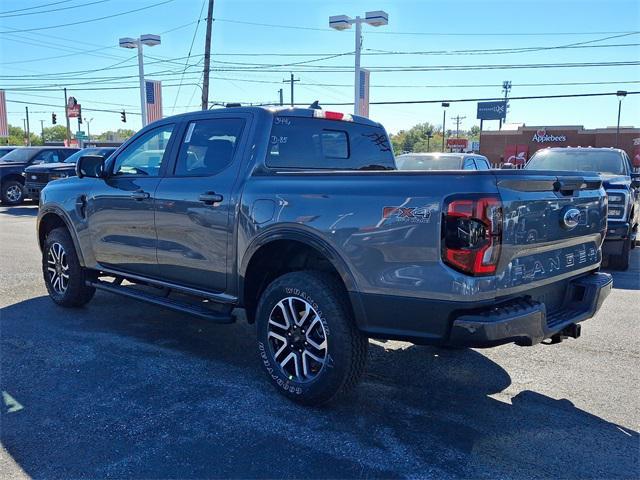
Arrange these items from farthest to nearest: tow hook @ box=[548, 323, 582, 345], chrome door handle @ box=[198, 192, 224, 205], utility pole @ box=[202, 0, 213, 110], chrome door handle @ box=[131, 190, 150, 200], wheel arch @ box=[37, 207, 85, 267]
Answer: utility pole @ box=[202, 0, 213, 110] < wheel arch @ box=[37, 207, 85, 267] < chrome door handle @ box=[131, 190, 150, 200] < chrome door handle @ box=[198, 192, 224, 205] < tow hook @ box=[548, 323, 582, 345]

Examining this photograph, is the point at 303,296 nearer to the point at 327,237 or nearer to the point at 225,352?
the point at 327,237

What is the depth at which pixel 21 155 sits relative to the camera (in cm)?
1805

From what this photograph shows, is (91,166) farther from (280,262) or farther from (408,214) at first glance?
(408,214)

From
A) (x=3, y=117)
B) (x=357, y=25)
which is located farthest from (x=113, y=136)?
(x=357, y=25)

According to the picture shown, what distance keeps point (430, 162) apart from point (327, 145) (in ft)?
24.3

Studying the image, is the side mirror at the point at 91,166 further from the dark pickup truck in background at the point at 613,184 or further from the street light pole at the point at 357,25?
the street light pole at the point at 357,25

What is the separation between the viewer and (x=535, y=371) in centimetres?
428

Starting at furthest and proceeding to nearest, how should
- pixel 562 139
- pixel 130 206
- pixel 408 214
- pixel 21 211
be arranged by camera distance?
pixel 562 139 → pixel 21 211 → pixel 130 206 → pixel 408 214

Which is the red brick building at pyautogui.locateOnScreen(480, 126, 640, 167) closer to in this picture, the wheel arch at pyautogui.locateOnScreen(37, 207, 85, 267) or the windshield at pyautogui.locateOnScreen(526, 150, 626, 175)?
the windshield at pyautogui.locateOnScreen(526, 150, 626, 175)

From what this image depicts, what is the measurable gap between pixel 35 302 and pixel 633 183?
354 inches

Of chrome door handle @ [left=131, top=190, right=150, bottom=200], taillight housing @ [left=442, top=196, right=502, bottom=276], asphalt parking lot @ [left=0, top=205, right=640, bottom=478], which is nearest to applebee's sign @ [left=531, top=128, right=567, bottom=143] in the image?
asphalt parking lot @ [left=0, top=205, right=640, bottom=478]

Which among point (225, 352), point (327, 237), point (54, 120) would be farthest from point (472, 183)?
point (54, 120)

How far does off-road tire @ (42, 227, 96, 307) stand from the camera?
571cm

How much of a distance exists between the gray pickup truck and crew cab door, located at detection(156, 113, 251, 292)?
0.01 m
